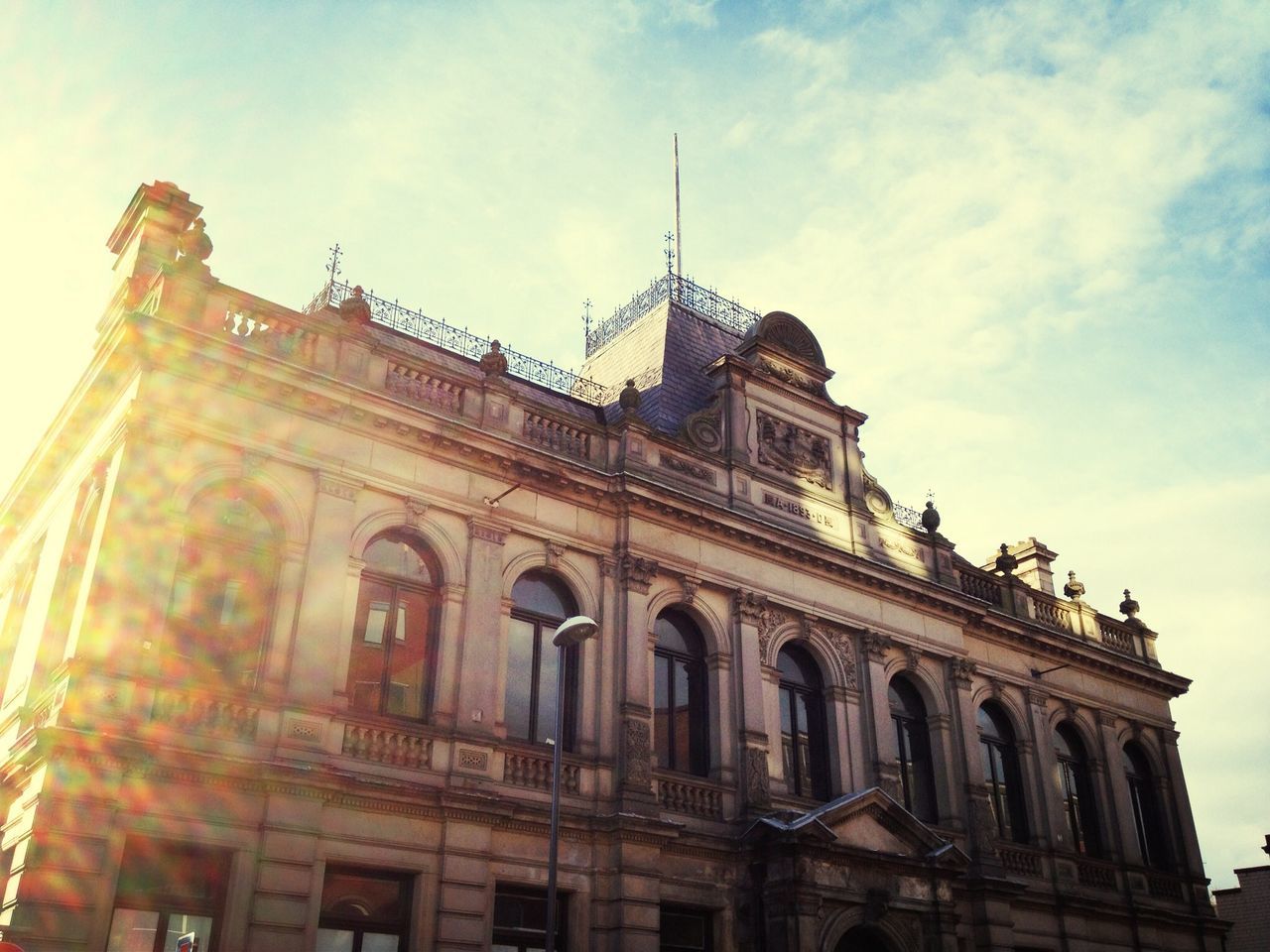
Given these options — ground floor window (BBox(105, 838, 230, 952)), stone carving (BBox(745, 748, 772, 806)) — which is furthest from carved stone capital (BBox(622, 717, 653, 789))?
ground floor window (BBox(105, 838, 230, 952))

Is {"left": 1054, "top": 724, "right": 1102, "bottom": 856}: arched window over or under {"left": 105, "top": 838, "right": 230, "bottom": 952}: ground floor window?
over

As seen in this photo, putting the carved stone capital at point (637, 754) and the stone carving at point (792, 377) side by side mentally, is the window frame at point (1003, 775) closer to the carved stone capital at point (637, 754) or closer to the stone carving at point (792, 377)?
the stone carving at point (792, 377)

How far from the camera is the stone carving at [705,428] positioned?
23703 mm

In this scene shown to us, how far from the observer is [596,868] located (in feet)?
62.1

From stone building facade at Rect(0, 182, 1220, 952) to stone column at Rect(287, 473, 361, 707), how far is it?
0.19ft

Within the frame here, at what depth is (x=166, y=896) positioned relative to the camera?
15.2m

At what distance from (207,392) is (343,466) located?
228cm

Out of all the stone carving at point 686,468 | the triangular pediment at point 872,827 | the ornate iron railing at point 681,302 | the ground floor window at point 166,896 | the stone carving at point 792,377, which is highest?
the ornate iron railing at point 681,302

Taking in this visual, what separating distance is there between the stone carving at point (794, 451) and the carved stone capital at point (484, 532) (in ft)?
22.4

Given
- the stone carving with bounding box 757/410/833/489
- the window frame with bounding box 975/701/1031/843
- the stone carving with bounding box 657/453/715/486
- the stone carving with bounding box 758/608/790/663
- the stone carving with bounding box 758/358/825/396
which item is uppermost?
the stone carving with bounding box 758/358/825/396

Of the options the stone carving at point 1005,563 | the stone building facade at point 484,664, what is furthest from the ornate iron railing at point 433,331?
the stone carving at point 1005,563

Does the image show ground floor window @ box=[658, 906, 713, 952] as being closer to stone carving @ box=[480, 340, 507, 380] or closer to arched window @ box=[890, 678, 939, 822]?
arched window @ box=[890, 678, 939, 822]

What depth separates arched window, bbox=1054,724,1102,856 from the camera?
91.2 ft

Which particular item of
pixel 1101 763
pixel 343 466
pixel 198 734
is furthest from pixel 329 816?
pixel 1101 763
